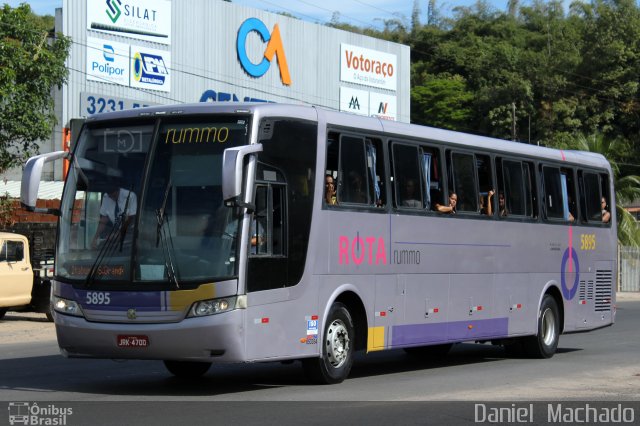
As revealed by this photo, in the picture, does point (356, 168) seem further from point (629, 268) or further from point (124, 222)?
point (629, 268)

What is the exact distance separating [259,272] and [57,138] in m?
32.2

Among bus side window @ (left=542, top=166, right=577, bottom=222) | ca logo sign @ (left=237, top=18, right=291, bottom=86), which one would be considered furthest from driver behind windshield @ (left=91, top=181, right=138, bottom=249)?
ca logo sign @ (left=237, top=18, right=291, bottom=86)

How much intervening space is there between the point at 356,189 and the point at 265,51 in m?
34.1

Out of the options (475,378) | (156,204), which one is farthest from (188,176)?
(475,378)

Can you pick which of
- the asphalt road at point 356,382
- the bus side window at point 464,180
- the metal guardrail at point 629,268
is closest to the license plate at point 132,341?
the asphalt road at point 356,382

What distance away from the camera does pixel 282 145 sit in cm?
1302

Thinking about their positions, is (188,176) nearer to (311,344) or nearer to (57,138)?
(311,344)

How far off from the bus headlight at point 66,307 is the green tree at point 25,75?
12685mm

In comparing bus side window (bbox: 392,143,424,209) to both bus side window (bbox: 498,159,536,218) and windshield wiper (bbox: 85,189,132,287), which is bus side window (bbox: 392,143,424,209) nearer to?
bus side window (bbox: 498,159,536,218)

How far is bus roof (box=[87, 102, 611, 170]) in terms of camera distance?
41.8 ft

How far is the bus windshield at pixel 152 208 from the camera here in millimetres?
12148

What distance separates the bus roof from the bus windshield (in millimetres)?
141

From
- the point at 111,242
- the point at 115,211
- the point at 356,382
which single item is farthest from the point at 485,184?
the point at 111,242

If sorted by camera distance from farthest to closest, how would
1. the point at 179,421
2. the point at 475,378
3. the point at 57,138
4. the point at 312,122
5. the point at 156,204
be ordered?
1. the point at 57,138
2. the point at 475,378
3. the point at 312,122
4. the point at 156,204
5. the point at 179,421
